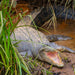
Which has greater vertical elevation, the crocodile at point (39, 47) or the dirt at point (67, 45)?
the crocodile at point (39, 47)

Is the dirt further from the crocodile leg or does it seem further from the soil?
the crocodile leg

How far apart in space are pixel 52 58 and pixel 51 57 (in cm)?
3

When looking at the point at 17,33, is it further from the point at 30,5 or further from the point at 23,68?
the point at 30,5

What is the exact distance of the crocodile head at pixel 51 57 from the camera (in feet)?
6.92

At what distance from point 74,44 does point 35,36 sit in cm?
90

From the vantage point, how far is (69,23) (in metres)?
5.02

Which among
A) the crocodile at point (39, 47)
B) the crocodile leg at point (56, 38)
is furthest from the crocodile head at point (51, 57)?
the crocodile leg at point (56, 38)

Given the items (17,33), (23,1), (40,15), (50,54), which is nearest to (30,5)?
(23,1)

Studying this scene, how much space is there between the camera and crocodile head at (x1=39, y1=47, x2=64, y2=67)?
83.0 inches

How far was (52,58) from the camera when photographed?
7.14 ft

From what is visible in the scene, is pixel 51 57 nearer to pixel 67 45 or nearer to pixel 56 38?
pixel 67 45

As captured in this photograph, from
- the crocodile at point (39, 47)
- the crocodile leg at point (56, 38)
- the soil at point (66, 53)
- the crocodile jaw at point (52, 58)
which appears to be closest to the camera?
the crocodile at point (39, 47)

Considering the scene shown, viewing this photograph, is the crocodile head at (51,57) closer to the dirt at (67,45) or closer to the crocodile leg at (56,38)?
the dirt at (67,45)

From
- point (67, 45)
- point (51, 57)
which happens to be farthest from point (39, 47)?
point (67, 45)
